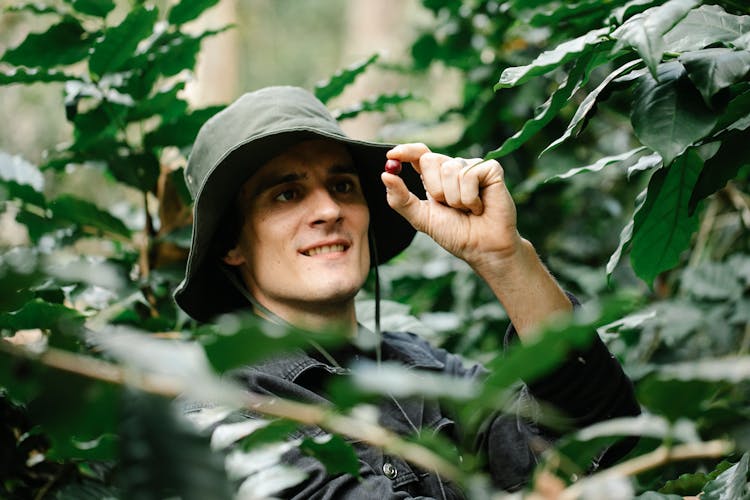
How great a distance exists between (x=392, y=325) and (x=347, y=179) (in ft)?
1.14

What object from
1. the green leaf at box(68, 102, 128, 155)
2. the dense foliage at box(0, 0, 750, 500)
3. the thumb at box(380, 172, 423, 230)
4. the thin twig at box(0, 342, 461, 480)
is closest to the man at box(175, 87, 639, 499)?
the thumb at box(380, 172, 423, 230)

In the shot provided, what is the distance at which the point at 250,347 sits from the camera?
46 centimetres

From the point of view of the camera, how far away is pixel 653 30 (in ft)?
2.49

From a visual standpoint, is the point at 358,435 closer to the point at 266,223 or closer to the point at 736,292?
the point at 266,223

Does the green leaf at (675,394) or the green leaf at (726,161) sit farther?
the green leaf at (726,161)

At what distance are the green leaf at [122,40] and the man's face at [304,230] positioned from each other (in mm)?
397

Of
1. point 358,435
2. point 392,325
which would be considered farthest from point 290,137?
point 358,435

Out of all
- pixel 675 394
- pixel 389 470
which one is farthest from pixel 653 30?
pixel 389 470

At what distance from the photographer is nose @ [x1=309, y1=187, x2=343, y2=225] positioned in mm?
1500

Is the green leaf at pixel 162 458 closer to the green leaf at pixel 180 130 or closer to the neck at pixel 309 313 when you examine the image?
the neck at pixel 309 313

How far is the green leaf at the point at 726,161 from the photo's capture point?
95cm

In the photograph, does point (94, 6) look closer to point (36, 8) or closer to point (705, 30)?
point (36, 8)

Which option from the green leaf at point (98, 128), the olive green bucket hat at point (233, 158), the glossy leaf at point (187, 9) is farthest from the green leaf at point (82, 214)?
the glossy leaf at point (187, 9)

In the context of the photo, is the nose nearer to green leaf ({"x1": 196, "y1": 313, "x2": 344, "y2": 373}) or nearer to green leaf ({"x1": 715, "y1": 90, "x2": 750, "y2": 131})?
green leaf ({"x1": 715, "y1": 90, "x2": 750, "y2": 131})
